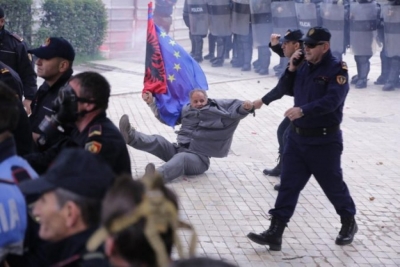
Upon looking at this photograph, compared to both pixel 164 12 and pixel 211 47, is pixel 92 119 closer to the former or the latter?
pixel 211 47

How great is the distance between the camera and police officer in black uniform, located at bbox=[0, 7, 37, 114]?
320 inches

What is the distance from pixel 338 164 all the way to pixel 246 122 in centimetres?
590

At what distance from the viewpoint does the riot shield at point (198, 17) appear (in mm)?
18350

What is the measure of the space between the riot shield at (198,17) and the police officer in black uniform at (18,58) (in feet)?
34.2

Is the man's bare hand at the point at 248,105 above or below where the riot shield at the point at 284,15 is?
below

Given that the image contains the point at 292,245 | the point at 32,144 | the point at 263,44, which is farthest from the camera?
the point at 263,44

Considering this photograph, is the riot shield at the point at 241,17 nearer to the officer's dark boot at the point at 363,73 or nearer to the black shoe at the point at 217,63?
the black shoe at the point at 217,63

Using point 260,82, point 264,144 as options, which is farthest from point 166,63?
point 260,82

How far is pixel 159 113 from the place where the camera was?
8.84 meters

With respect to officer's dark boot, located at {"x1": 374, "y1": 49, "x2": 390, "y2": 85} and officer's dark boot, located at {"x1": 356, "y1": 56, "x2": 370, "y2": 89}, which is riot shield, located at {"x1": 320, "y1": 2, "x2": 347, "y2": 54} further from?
officer's dark boot, located at {"x1": 374, "y1": 49, "x2": 390, "y2": 85}

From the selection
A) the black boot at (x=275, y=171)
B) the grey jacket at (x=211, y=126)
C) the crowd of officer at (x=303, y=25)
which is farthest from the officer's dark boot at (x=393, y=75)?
the grey jacket at (x=211, y=126)

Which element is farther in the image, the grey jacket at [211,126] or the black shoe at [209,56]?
the black shoe at [209,56]

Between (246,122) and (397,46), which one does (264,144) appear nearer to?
(246,122)

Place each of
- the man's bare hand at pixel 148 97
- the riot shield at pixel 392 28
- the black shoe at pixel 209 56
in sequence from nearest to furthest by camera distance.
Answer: the man's bare hand at pixel 148 97 → the riot shield at pixel 392 28 → the black shoe at pixel 209 56
